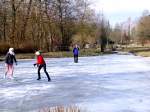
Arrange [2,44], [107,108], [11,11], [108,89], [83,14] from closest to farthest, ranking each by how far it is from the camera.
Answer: [107,108] < [108,89] < [2,44] < [11,11] < [83,14]

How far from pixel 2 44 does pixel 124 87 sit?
31799 millimetres

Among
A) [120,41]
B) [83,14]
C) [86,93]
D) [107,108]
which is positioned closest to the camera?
[107,108]

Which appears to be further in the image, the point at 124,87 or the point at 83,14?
the point at 83,14

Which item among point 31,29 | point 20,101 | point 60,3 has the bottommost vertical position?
point 20,101

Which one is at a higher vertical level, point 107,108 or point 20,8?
point 20,8


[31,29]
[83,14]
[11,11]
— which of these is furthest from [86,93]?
[83,14]

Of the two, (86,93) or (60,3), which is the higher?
(60,3)

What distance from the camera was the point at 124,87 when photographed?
543 inches

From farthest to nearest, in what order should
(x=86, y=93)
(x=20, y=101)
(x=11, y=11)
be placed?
(x=11, y=11)
(x=86, y=93)
(x=20, y=101)

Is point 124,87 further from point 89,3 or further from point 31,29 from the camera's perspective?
point 89,3

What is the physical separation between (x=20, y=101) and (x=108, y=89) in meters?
3.71

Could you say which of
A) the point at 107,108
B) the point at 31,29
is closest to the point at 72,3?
the point at 31,29

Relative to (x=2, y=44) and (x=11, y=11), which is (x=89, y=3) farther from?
(x=2, y=44)

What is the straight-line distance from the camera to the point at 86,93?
1231 centimetres
